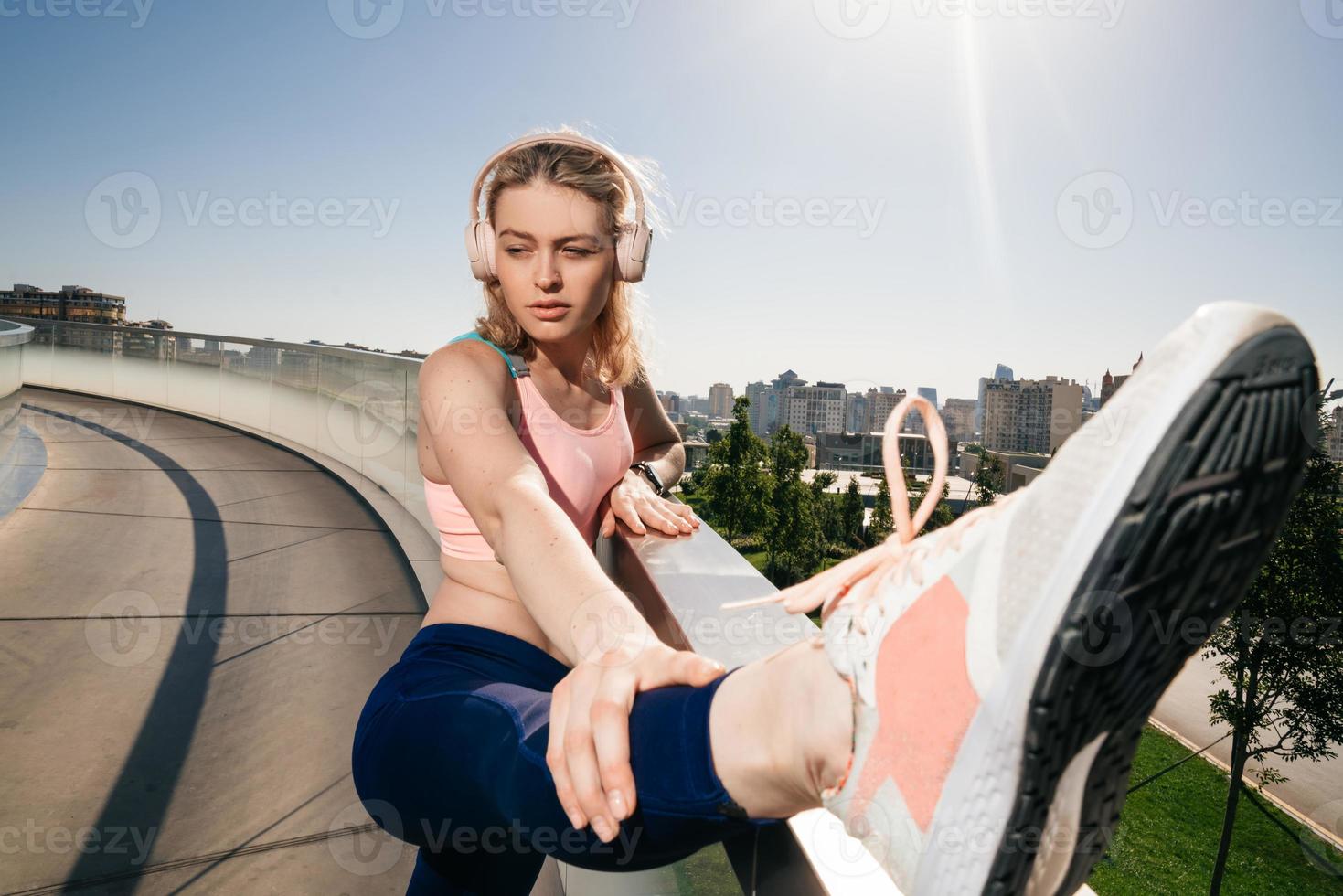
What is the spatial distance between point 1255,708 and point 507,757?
30.0 metres

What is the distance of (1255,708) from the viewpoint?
22.9 metres

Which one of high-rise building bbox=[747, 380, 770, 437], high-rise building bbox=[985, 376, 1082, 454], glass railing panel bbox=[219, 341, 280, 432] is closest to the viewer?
glass railing panel bbox=[219, 341, 280, 432]

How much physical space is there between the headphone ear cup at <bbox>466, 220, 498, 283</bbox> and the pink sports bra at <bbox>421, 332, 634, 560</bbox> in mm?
187

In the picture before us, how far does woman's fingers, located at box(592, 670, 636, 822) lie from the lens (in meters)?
0.74

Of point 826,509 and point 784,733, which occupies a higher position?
point 784,733

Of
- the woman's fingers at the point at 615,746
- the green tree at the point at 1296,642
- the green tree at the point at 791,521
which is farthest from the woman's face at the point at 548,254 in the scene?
the green tree at the point at 791,521

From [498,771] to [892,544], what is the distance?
1.81 feet

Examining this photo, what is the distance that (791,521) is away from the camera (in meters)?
40.2

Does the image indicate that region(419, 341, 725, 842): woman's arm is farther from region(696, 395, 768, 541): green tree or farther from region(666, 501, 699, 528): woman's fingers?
region(696, 395, 768, 541): green tree

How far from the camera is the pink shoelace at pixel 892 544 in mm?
797

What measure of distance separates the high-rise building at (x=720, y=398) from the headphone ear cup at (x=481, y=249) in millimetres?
86921

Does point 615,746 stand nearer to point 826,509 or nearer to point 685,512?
point 685,512

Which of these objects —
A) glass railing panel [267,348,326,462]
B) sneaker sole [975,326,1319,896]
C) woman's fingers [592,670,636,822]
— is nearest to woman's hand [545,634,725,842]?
woman's fingers [592,670,636,822]

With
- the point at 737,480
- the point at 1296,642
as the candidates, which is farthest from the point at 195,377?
the point at 1296,642
